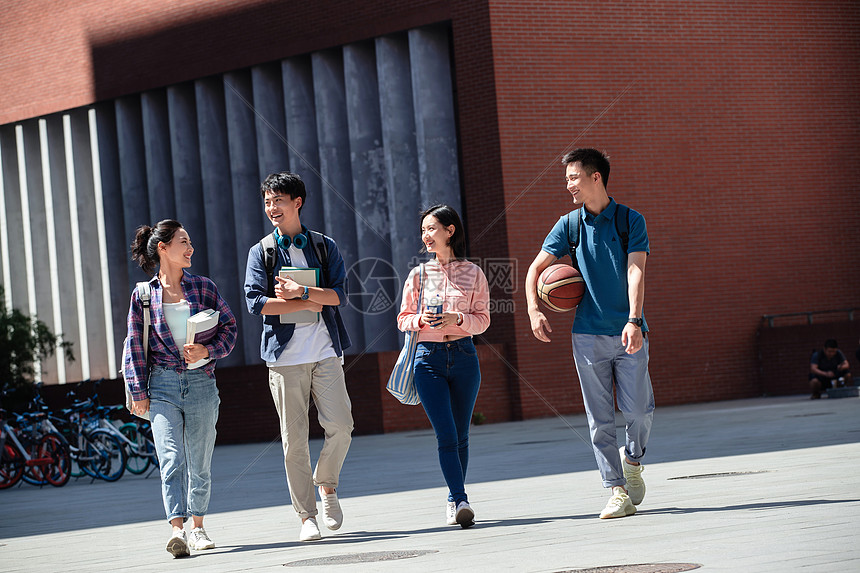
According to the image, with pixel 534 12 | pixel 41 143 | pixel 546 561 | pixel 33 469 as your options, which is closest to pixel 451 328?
pixel 546 561

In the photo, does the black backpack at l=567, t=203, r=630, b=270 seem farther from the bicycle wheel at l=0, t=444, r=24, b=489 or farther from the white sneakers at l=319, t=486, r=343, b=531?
the bicycle wheel at l=0, t=444, r=24, b=489

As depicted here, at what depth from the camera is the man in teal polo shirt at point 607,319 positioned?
7.71 metres

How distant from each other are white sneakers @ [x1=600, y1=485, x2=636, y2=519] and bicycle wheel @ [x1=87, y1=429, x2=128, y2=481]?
1087 cm

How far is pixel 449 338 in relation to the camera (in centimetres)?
805

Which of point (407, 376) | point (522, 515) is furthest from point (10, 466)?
point (522, 515)

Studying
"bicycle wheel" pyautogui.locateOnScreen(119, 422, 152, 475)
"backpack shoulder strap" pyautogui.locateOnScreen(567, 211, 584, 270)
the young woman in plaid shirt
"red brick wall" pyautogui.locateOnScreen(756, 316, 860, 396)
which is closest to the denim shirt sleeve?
the young woman in plaid shirt

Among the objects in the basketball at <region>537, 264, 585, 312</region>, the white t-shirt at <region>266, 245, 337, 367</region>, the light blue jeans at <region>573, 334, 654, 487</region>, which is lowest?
the light blue jeans at <region>573, 334, 654, 487</region>

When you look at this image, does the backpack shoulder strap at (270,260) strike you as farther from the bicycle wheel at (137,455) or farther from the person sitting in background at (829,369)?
the person sitting in background at (829,369)

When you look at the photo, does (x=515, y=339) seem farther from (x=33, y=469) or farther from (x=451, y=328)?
(x=451, y=328)

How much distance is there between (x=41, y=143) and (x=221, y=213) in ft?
21.2

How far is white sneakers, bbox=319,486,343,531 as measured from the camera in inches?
313

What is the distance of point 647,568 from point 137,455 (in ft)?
43.0

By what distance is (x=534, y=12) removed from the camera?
23438 mm

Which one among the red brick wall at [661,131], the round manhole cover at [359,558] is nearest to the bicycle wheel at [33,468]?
the red brick wall at [661,131]
